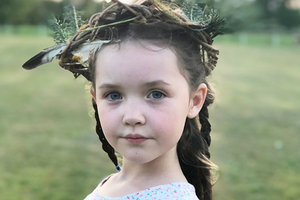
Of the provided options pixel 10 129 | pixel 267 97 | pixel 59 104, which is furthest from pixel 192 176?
pixel 267 97

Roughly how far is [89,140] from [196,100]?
5.10 m

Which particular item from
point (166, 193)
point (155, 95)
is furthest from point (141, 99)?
point (166, 193)

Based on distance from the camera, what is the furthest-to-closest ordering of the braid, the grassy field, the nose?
the grassy field
the braid
the nose

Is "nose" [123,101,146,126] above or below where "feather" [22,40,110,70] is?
below

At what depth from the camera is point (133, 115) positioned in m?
1.57

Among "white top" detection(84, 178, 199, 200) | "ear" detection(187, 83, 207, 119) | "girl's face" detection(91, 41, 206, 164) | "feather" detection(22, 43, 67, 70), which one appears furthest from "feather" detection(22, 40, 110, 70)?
"white top" detection(84, 178, 199, 200)

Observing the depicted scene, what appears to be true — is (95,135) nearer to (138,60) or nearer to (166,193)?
(166,193)

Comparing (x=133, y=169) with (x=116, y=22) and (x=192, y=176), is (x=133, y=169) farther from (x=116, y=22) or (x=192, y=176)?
(x=116, y=22)

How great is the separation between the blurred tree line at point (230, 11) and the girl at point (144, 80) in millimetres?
141

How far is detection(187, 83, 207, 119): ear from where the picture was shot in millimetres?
1859

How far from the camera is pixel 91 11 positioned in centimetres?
197

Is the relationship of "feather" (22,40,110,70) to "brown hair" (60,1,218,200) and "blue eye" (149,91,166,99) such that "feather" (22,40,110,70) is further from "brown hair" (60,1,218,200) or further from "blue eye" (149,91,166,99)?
"blue eye" (149,91,166,99)

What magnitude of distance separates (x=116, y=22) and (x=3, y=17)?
30924 mm

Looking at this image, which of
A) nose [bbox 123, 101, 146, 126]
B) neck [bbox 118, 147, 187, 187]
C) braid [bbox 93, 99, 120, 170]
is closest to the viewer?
nose [bbox 123, 101, 146, 126]
